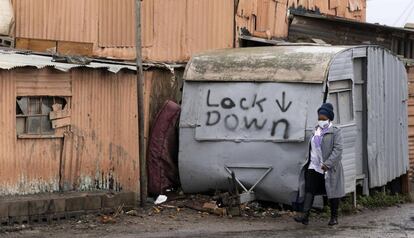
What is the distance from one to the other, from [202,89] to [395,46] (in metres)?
8.91

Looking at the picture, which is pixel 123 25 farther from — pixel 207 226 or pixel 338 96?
pixel 207 226

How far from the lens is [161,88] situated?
12.2 m

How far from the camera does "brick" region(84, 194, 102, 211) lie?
392 inches

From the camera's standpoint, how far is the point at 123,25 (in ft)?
40.8

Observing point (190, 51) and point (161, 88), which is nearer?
point (161, 88)

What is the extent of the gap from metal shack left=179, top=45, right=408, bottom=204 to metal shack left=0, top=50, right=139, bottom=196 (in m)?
1.07

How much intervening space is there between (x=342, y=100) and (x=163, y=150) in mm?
3098

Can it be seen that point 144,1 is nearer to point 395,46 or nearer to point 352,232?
point 352,232

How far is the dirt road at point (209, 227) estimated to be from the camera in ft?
29.9

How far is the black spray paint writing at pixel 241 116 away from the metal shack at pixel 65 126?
128cm

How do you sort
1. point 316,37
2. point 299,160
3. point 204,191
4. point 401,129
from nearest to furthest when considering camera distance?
point 299,160 → point 204,191 → point 401,129 → point 316,37

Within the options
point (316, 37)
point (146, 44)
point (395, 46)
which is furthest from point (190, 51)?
point (395, 46)

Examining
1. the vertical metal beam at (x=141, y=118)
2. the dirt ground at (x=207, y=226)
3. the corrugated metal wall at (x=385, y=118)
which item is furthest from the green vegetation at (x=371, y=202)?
the vertical metal beam at (x=141, y=118)

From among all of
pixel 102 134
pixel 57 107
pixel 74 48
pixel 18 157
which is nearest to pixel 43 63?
pixel 57 107
